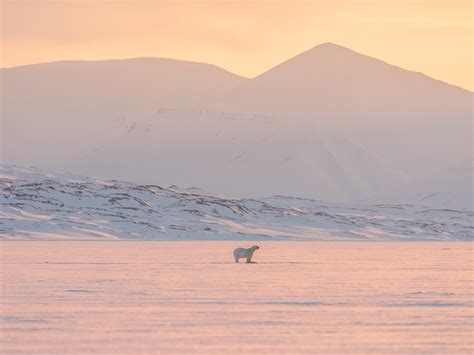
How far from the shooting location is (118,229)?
3782 inches
